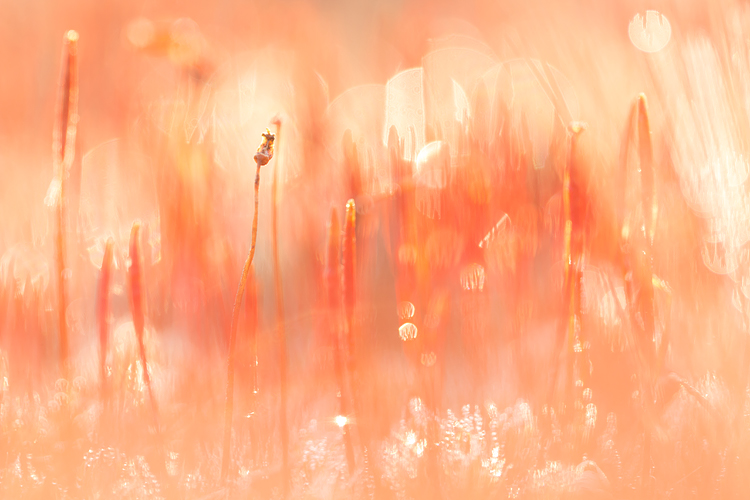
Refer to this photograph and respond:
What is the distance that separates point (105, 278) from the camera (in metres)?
0.37

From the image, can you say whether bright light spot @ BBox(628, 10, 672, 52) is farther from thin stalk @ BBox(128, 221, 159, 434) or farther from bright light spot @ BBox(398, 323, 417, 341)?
thin stalk @ BBox(128, 221, 159, 434)

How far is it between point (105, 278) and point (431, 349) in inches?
9.4

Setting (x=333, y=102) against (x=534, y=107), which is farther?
(x=333, y=102)

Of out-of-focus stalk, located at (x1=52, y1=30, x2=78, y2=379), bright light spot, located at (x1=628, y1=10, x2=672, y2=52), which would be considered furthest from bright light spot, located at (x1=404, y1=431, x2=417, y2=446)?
bright light spot, located at (x1=628, y1=10, x2=672, y2=52)

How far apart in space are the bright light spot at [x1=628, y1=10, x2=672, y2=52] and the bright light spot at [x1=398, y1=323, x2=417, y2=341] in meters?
0.36

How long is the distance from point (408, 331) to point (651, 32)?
392mm

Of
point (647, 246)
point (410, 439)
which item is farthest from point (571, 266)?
point (410, 439)

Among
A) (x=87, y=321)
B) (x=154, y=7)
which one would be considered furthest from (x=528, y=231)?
(x=154, y=7)

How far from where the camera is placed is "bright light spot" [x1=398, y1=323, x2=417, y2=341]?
38 centimetres

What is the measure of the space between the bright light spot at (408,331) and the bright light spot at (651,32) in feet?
1.19

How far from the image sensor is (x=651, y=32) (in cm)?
52

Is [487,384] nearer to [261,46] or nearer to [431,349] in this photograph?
[431,349]

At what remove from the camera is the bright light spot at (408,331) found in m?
0.38

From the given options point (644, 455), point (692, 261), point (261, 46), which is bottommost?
point (644, 455)
